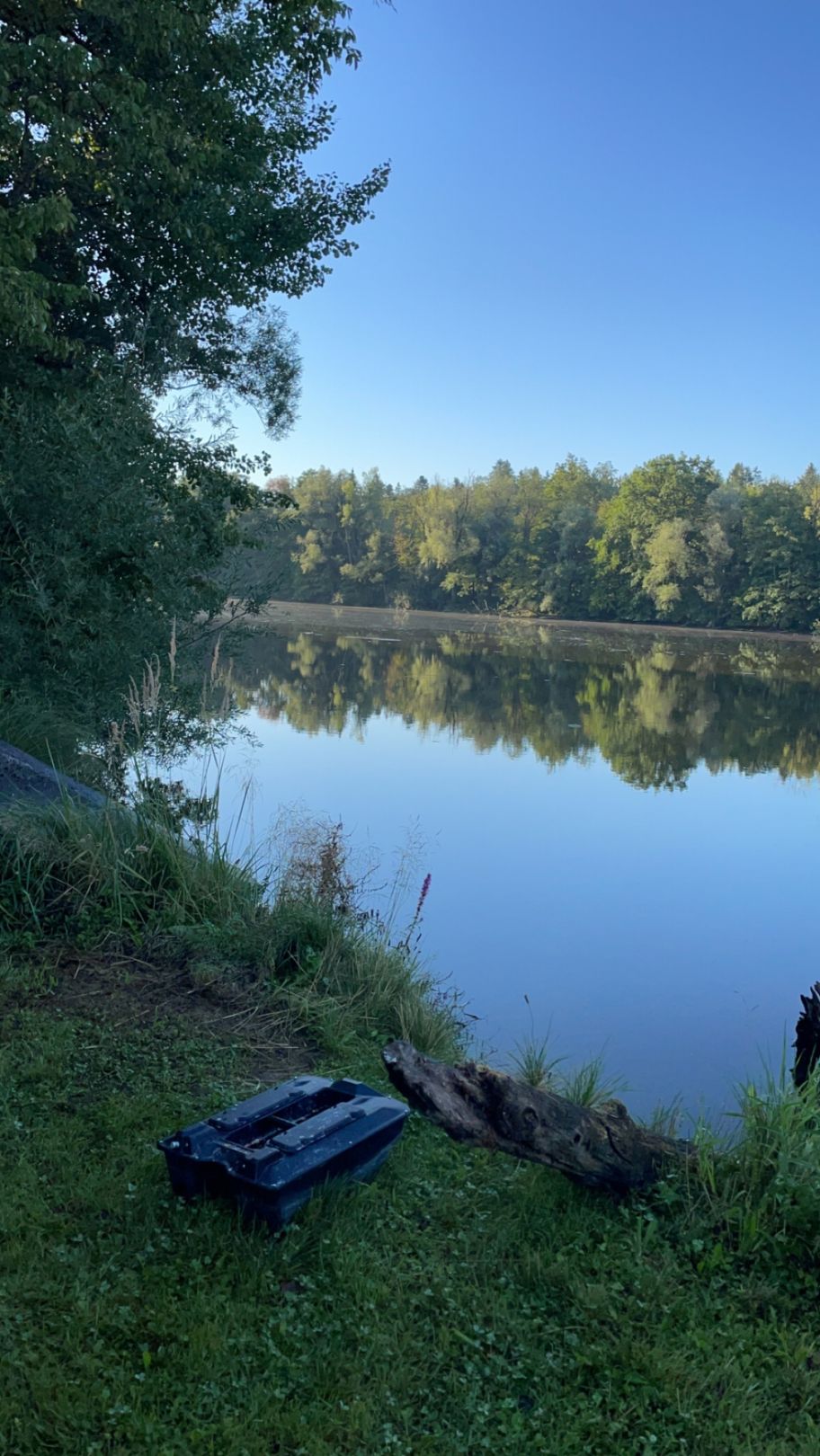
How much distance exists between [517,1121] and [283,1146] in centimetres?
65

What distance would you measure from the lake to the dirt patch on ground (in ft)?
5.93

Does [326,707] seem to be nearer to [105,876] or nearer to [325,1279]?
[105,876]

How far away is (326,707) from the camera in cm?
1983

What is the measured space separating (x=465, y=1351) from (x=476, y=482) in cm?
7875

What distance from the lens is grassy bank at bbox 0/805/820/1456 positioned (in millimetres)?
2260

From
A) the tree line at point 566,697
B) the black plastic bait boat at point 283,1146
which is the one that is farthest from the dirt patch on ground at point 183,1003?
the tree line at point 566,697

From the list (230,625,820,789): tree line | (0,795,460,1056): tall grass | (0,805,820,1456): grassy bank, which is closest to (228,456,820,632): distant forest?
(230,625,820,789): tree line

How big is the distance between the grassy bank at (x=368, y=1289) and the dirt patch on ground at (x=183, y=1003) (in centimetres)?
2

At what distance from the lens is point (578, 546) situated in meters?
63.1

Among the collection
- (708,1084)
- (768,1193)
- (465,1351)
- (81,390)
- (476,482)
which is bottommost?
(708,1084)

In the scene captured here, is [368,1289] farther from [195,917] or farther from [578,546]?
[578,546]

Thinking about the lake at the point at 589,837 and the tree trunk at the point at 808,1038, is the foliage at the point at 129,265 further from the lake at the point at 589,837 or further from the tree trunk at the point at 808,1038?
the tree trunk at the point at 808,1038

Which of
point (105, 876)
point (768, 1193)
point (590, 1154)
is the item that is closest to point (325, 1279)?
point (590, 1154)

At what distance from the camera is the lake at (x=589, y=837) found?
6355 millimetres
